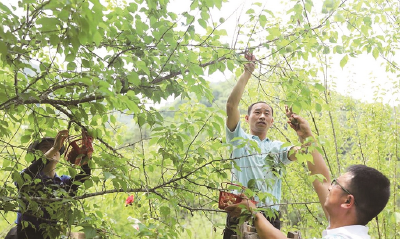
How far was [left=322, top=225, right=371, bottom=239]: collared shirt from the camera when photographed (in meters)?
1.50

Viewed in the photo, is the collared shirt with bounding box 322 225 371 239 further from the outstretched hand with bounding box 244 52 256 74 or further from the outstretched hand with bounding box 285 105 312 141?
the outstretched hand with bounding box 244 52 256 74

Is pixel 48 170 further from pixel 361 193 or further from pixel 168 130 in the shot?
pixel 361 193

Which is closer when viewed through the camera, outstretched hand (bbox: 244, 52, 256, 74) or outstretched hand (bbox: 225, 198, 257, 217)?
outstretched hand (bbox: 225, 198, 257, 217)

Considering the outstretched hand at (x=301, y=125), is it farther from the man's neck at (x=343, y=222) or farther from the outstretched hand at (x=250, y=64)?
the man's neck at (x=343, y=222)

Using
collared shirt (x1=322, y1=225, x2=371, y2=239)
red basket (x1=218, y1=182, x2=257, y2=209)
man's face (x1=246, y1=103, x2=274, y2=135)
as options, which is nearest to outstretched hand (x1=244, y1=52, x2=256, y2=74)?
man's face (x1=246, y1=103, x2=274, y2=135)

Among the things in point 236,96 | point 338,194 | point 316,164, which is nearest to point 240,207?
point 338,194

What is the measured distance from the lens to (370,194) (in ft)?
5.17

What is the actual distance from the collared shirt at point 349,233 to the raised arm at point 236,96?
91 cm

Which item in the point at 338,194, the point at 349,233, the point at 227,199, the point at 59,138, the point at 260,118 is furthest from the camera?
the point at 260,118

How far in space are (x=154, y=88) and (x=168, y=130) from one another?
0.74 ft

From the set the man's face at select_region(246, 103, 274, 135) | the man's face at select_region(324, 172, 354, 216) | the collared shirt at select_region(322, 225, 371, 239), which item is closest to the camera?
the collared shirt at select_region(322, 225, 371, 239)

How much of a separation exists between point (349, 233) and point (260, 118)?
108cm

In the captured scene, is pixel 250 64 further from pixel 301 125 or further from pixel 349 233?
pixel 349 233

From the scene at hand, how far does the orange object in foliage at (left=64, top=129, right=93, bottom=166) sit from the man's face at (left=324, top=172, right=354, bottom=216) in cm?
120
